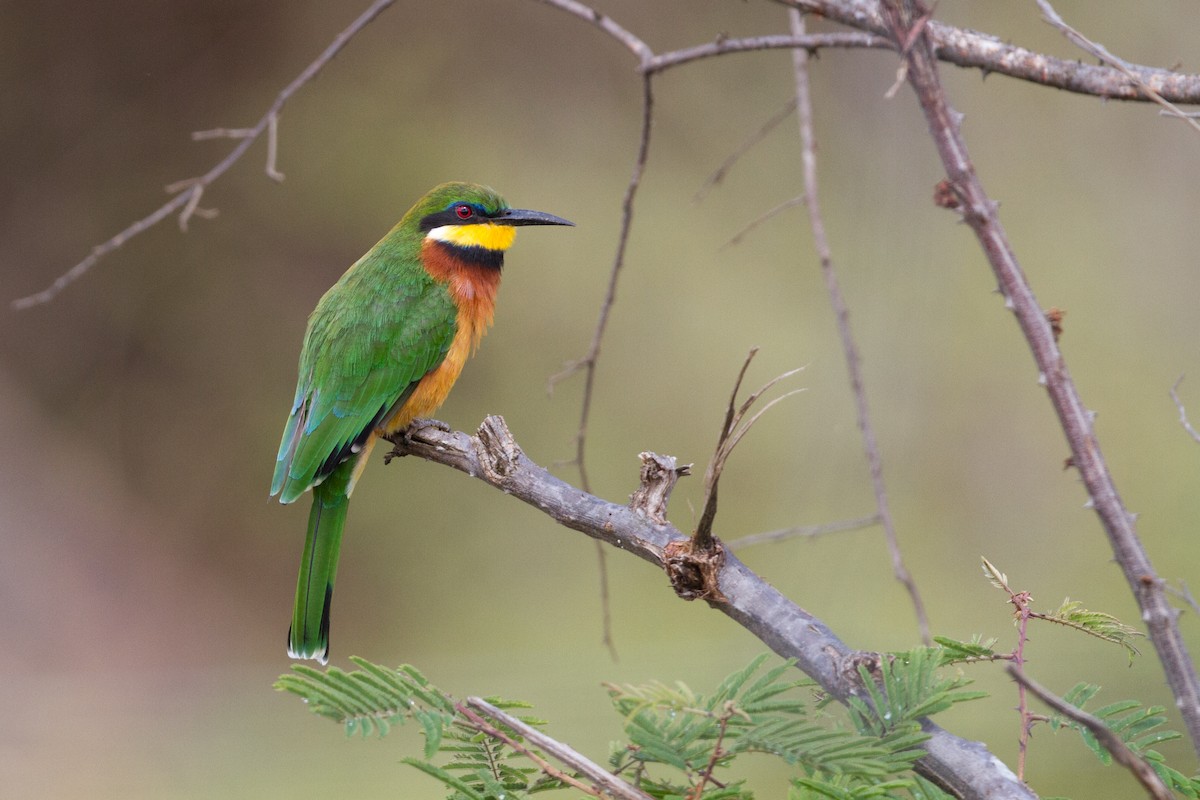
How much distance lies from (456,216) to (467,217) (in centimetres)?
3

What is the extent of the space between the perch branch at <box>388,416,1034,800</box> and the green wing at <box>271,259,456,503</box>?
65cm

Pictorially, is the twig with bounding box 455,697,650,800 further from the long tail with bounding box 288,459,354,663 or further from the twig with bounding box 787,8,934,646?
the long tail with bounding box 288,459,354,663

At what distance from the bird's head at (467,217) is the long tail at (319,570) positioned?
0.52 metres

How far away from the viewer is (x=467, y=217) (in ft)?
7.39

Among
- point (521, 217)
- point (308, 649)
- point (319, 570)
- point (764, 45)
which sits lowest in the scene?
point (308, 649)

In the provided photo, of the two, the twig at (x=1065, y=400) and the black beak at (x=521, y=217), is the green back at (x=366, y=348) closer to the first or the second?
the black beak at (x=521, y=217)

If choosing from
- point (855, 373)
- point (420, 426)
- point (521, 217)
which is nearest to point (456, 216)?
point (521, 217)

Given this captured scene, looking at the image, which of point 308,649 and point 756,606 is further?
point 308,649

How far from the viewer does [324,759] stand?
9.93 ft

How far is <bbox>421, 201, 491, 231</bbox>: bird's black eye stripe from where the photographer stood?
2248mm

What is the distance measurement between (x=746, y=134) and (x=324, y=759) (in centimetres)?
258

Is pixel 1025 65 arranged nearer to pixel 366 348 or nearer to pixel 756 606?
pixel 756 606

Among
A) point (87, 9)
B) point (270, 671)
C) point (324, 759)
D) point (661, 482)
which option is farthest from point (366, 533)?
point (661, 482)

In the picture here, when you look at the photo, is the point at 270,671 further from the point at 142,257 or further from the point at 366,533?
the point at 142,257
